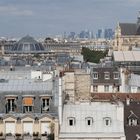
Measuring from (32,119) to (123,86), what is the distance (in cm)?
3545

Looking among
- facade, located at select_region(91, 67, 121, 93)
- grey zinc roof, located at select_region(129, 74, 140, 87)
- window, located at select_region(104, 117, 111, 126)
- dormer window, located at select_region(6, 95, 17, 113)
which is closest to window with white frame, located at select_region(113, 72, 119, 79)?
facade, located at select_region(91, 67, 121, 93)

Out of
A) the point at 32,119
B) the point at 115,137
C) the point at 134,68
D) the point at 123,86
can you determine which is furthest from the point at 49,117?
the point at 134,68

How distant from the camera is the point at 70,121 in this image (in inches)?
1769

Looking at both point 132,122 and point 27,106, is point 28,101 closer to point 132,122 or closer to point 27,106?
point 27,106

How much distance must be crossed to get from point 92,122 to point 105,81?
127 feet

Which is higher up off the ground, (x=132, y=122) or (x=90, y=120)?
(x=90, y=120)

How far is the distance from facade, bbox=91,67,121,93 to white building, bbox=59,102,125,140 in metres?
33.7

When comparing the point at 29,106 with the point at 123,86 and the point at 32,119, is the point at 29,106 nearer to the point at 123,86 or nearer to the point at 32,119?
the point at 32,119

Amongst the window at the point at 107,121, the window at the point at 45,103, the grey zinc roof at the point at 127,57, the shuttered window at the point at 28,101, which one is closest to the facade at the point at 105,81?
the window at the point at 107,121

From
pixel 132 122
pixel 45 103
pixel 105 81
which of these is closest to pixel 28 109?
pixel 45 103

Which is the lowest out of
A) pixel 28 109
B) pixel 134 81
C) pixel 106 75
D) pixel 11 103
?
pixel 134 81

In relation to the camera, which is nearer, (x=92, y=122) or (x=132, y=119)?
(x=92, y=122)

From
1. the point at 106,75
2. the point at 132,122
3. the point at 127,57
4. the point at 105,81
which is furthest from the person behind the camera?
the point at 127,57

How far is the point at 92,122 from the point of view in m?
45.0
